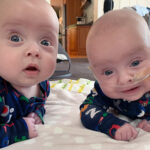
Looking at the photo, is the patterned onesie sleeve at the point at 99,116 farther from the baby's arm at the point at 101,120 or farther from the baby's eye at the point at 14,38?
the baby's eye at the point at 14,38

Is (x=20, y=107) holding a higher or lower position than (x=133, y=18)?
lower

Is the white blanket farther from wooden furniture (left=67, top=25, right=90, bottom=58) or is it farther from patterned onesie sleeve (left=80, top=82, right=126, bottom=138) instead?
wooden furniture (left=67, top=25, right=90, bottom=58)

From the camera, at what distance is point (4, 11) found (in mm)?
519

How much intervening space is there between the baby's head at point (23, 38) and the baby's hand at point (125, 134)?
285 mm

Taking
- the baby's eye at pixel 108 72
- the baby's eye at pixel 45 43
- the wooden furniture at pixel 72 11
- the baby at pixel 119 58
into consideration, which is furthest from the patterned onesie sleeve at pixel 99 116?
the wooden furniture at pixel 72 11

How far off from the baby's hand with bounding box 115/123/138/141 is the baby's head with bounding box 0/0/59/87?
0.29 metres

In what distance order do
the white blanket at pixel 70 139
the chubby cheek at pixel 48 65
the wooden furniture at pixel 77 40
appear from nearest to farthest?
the white blanket at pixel 70 139 < the chubby cheek at pixel 48 65 < the wooden furniture at pixel 77 40

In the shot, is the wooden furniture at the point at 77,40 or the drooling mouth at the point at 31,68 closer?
the drooling mouth at the point at 31,68

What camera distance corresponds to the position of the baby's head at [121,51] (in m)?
0.49

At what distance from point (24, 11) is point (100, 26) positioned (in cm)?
22

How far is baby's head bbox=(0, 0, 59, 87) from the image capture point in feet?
1.69

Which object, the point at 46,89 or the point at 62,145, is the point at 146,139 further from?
the point at 46,89

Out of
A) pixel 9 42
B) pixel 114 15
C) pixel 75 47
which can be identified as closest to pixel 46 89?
pixel 9 42

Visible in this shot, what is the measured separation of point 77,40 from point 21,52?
18.0 feet
